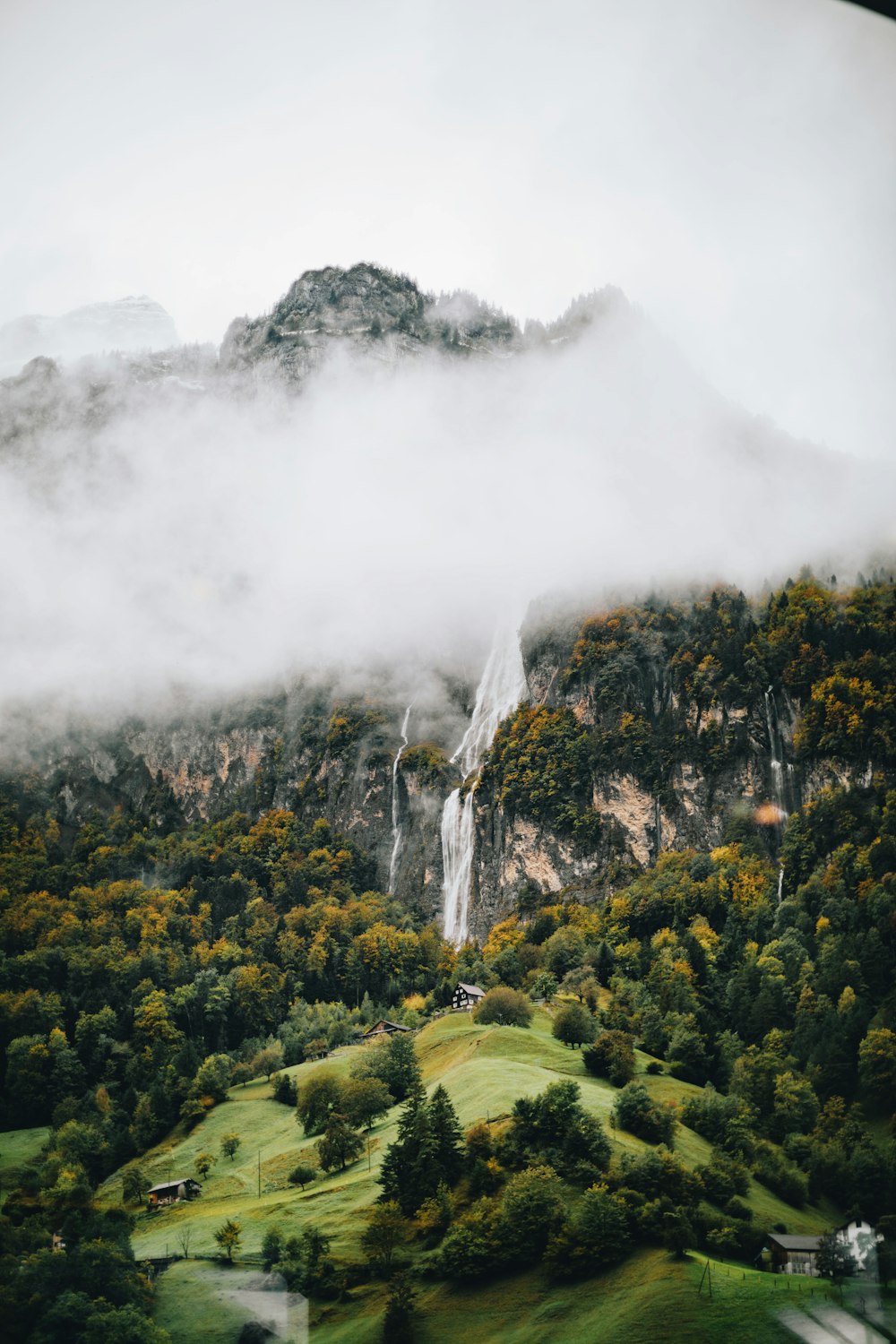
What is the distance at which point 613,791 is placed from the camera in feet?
412

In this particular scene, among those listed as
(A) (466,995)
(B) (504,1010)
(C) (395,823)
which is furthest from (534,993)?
(C) (395,823)

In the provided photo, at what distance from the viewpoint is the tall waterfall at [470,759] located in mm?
136375

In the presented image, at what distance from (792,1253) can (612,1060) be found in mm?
31002

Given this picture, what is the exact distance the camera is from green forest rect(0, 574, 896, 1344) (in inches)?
2019

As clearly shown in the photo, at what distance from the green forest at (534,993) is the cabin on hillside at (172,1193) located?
3.13ft

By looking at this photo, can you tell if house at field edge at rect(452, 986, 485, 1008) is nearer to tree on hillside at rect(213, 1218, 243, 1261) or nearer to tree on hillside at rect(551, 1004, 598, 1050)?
tree on hillside at rect(551, 1004, 598, 1050)

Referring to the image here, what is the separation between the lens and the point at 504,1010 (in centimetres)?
8881

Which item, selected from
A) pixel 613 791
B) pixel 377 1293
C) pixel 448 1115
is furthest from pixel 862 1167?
pixel 613 791

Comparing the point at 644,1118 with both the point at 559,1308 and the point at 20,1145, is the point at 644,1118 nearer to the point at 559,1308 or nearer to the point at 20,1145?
the point at 559,1308

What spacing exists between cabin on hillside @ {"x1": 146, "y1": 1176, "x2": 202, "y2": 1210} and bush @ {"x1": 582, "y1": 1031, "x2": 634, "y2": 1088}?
25305 millimetres

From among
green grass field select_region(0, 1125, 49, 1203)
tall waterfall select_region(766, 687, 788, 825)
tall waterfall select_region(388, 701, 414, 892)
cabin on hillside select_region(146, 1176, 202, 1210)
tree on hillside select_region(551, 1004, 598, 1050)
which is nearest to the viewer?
cabin on hillside select_region(146, 1176, 202, 1210)

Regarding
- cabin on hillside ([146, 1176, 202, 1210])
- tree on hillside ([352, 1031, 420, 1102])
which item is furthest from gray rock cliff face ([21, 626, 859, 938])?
cabin on hillside ([146, 1176, 202, 1210])

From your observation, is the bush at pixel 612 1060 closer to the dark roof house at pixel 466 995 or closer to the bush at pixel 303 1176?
the bush at pixel 303 1176

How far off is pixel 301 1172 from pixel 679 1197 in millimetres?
22234
